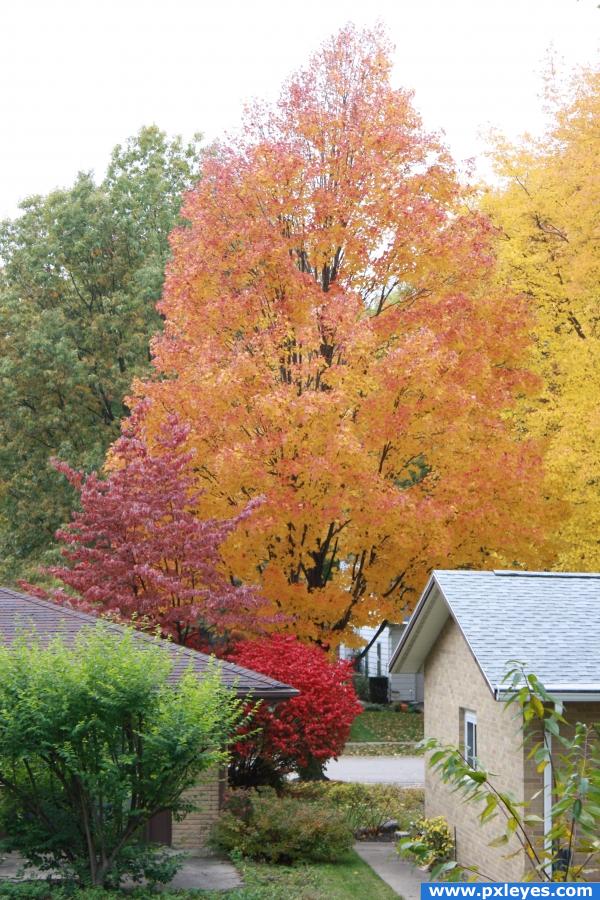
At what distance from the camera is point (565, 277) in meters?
25.9

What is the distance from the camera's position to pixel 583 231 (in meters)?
24.6

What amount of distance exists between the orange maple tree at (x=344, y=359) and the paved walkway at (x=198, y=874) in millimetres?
6151

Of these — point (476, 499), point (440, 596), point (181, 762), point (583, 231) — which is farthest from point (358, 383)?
point (181, 762)

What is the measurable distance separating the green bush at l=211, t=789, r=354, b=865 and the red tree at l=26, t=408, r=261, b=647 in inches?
178

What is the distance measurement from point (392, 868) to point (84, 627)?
20.5ft

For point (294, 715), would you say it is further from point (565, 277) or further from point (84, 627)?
point (565, 277)

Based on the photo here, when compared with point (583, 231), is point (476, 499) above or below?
below

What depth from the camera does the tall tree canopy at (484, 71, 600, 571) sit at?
2278 centimetres

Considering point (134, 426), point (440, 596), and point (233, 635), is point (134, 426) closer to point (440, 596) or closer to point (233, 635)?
point (233, 635)

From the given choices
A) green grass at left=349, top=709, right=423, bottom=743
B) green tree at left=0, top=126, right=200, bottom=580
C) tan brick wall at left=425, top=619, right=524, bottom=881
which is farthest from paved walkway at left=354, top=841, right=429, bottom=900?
green tree at left=0, top=126, right=200, bottom=580

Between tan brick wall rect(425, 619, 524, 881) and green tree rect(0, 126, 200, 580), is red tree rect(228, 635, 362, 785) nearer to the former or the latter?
tan brick wall rect(425, 619, 524, 881)

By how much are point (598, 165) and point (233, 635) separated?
1306 cm

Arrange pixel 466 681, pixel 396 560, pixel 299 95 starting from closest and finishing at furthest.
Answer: pixel 466 681 < pixel 396 560 < pixel 299 95

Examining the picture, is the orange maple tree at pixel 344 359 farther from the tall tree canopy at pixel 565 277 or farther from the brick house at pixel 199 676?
the brick house at pixel 199 676
